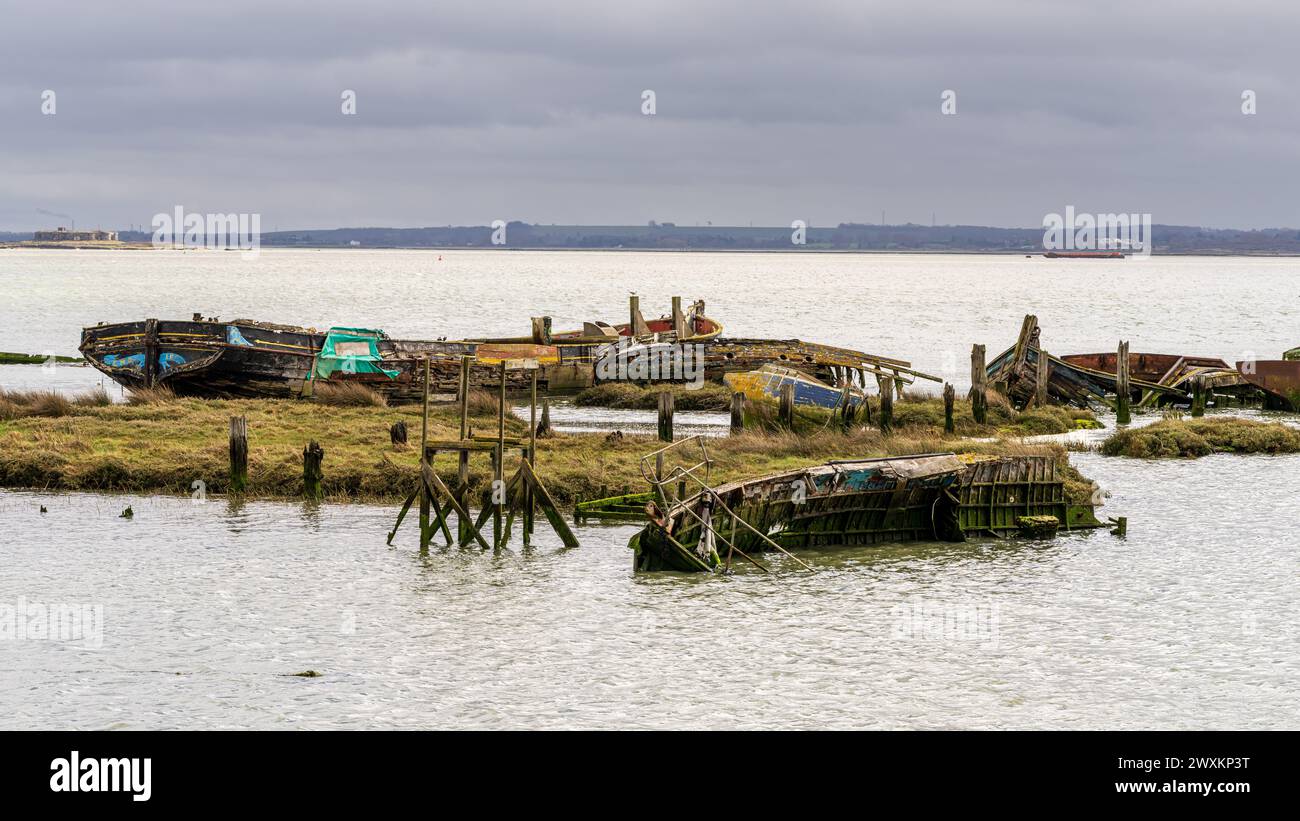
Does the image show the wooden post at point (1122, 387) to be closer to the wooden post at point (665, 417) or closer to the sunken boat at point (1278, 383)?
the sunken boat at point (1278, 383)

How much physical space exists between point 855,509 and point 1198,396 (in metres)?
25.1

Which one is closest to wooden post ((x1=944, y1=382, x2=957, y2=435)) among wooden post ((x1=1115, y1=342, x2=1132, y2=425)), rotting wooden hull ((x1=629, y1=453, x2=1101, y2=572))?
wooden post ((x1=1115, y1=342, x2=1132, y2=425))

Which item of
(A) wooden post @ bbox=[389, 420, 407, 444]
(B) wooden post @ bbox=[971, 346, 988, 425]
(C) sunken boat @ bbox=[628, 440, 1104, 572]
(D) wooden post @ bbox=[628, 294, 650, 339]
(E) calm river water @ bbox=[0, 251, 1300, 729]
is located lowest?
(E) calm river water @ bbox=[0, 251, 1300, 729]

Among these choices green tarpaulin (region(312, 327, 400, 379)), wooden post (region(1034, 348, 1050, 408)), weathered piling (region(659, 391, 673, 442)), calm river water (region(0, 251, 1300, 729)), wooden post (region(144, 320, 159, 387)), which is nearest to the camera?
calm river water (region(0, 251, 1300, 729))

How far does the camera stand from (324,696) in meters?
18.0

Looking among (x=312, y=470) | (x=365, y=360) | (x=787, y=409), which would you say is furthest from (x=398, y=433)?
(x=365, y=360)

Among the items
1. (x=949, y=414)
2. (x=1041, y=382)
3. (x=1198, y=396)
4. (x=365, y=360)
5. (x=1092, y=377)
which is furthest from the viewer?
(x=1092, y=377)

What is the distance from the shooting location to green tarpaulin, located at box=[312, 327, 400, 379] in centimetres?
4478

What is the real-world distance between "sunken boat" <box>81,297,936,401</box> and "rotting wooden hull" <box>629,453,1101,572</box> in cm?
1509

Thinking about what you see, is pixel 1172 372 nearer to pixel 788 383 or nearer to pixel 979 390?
pixel 979 390

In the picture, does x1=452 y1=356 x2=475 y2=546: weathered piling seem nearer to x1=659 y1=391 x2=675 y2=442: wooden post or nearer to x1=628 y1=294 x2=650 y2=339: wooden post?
x1=659 y1=391 x2=675 y2=442: wooden post

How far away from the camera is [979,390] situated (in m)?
40.5
